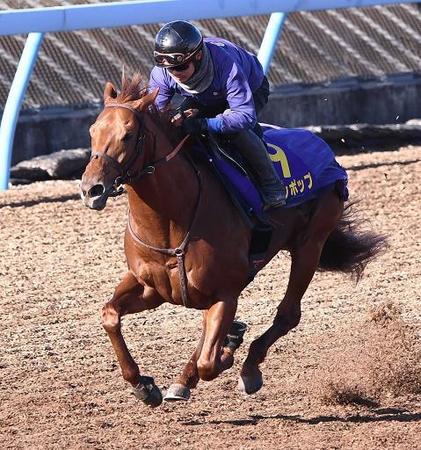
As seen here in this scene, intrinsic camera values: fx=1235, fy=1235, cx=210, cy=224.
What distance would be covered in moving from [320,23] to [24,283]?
8.31m

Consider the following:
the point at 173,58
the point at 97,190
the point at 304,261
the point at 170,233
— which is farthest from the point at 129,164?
the point at 304,261

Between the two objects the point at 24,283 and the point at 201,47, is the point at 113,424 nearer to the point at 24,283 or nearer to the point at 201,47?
the point at 201,47

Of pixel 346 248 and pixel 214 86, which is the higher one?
pixel 214 86

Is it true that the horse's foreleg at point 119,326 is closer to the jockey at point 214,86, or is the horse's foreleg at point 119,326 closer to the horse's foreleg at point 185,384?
the horse's foreleg at point 185,384

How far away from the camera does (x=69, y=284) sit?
28.2 ft

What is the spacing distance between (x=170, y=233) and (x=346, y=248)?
74.8 inches

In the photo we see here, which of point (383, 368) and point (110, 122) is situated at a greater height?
point (110, 122)

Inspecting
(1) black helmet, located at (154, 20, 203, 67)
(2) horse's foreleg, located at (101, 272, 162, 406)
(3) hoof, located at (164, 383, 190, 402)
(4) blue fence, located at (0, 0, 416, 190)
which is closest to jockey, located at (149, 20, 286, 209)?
(1) black helmet, located at (154, 20, 203, 67)

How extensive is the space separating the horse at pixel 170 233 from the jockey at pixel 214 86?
0.62ft

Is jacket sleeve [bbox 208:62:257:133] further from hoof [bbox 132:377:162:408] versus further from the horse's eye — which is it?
hoof [bbox 132:377:162:408]

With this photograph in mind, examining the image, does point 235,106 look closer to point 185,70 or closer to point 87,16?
point 185,70

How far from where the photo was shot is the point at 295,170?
6480 millimetres

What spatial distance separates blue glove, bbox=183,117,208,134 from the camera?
5.65 metres

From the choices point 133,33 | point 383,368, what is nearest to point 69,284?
point 383,368
